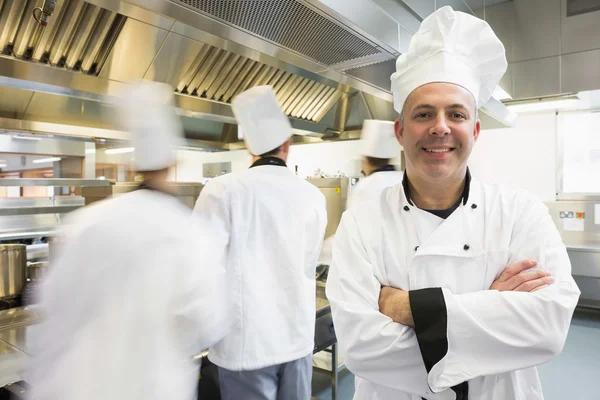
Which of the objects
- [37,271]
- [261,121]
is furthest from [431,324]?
[37,271]

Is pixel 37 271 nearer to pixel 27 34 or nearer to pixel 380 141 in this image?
pixel 27 34

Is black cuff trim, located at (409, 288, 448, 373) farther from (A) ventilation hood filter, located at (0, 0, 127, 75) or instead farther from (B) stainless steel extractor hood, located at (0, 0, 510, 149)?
(A) ventilation hood filter, located at (0, 0, 127, 75)

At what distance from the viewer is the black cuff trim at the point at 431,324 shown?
35.8 inches

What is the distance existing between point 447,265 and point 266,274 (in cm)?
91

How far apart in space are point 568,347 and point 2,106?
4.86 m

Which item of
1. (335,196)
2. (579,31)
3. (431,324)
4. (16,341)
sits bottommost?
(16,341)

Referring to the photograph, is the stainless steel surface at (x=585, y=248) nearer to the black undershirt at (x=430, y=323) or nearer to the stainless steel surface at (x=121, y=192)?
the stainless steel surface at (x=121, y=192)

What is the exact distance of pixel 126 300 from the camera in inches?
43.4

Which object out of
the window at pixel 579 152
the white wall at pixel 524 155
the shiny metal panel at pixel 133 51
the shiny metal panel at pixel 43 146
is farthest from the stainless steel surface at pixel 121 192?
the window at pixel 579 152

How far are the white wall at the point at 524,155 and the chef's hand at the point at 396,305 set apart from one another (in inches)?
181

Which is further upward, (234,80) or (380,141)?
(234,80)

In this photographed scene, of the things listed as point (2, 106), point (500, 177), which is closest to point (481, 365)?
point (2, 106)

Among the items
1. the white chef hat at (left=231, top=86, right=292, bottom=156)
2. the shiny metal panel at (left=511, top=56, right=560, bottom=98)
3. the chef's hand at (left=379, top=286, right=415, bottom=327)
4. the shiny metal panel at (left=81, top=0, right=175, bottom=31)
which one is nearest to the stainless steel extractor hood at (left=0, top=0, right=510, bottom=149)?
the shiny metal panel at (left=81, top=0, right=175, bottom=31)

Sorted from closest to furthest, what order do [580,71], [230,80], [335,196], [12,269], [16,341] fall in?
[16,341], [12,269], [230,80], [580,71], [335,196]
